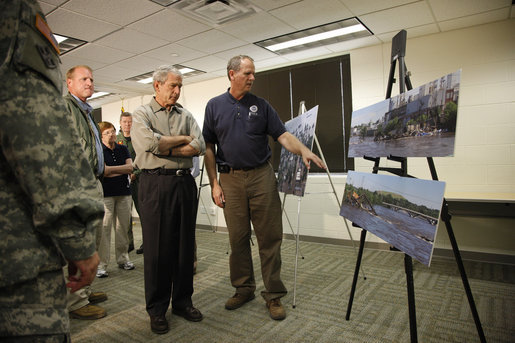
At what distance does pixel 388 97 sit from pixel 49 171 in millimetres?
1656

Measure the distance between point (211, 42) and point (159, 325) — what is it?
2945mm

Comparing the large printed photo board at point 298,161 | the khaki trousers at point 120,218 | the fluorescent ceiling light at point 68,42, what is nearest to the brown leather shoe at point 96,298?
the khaki trousers at point 120,218

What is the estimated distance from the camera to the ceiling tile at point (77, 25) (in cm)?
294

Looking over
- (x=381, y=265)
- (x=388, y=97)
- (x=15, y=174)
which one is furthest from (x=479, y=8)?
(x=15, y=174)

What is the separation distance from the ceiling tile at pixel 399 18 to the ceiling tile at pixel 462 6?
0.08m

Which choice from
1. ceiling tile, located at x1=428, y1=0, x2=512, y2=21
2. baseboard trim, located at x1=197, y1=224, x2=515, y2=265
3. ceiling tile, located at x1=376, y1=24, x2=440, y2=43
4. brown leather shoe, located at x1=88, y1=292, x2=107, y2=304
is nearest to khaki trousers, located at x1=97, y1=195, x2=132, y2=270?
brown leather shoe, located at x1=88, y1=292, x2=107, y2=304

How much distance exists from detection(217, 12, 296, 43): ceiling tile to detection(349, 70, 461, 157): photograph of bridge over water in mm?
1752

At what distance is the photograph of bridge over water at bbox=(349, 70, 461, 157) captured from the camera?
1.33 m

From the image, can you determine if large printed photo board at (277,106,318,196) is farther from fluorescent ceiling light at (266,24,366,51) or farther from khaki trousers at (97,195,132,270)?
khaki trousers at (97,195,132,270)

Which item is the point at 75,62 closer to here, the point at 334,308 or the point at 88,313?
the point at 88,313

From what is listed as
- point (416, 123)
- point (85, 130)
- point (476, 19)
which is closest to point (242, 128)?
point (85, 130)

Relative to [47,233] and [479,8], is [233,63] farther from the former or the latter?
[479,8]

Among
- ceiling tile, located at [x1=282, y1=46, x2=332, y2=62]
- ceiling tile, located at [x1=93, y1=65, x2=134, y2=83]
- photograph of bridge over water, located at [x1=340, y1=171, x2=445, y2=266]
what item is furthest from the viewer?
ceiling tile, located at [x1=93, y1=65, x2=134, y2=83]

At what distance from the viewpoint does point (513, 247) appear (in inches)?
131
